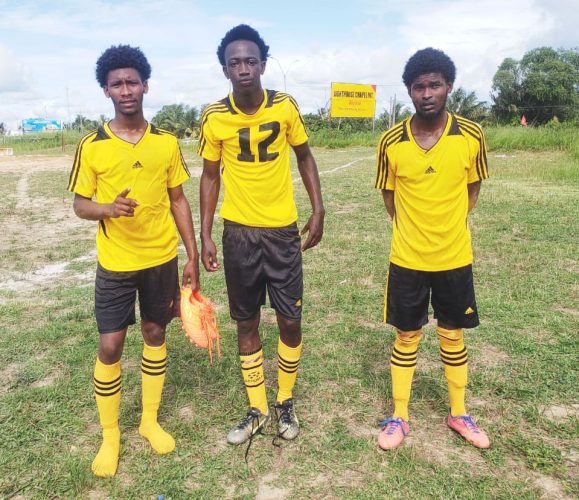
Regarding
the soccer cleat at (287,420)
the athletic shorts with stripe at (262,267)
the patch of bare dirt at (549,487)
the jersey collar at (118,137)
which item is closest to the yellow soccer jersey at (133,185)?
the jersey collar at (118,137)

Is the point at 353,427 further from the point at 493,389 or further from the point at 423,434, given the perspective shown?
the point at 493,389

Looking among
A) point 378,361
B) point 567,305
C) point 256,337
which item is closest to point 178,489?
point 256,337

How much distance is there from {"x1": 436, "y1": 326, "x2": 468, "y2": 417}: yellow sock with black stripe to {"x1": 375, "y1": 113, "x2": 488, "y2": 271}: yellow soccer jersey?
17.7 inches

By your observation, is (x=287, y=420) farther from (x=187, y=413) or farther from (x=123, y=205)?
(x=123, y=205)

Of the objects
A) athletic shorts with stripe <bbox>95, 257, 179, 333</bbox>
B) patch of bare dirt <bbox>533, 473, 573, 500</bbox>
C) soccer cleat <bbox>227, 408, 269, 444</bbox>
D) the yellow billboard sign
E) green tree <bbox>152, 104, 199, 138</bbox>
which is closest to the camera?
patch of bare dirt <bbox>533, 473, 573, 500</bbox>

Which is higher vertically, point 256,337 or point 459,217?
point 459,217

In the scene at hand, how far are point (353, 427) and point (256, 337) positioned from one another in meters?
0.81

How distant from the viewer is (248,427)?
124 inches

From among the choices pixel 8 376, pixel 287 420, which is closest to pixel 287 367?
pixel 287 420

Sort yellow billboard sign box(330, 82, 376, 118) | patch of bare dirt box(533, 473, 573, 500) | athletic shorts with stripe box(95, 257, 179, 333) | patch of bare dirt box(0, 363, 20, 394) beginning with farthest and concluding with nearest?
yellow billboard sign box(330, 82, 376, 118)
patch of bare dirt box(0, 363, 20, 394)
athletic shorts with stripe box(95, 257, 179, 333)
patch of bare dirt box(533, 473, 573, 500)

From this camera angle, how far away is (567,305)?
4.97 metres

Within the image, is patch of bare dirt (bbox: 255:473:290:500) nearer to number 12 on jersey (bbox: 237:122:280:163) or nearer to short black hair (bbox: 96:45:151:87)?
number 12 on jersey (bbox: 237:122:280:163)

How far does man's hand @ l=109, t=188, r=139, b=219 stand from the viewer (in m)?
2.59

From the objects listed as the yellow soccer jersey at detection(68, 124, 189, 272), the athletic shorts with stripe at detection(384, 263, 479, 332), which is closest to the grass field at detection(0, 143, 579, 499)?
the athletic shorts with stripe at detection(384, 263, 479, 332)
